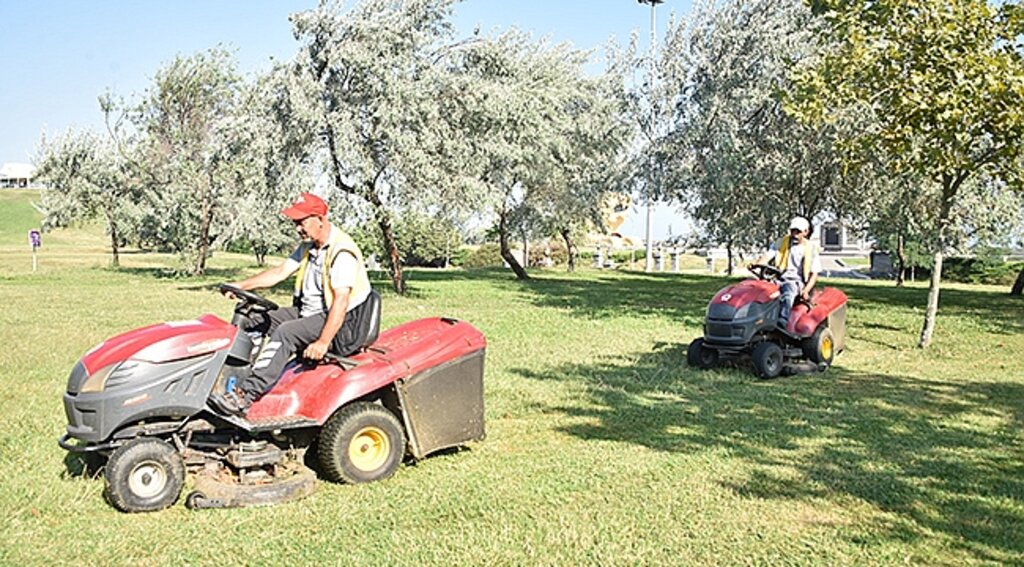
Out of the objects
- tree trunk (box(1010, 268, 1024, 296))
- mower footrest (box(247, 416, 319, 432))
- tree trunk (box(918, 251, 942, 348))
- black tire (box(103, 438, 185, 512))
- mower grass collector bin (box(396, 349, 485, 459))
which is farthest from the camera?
tree trunk (box(1010, 268, 1024, 296))

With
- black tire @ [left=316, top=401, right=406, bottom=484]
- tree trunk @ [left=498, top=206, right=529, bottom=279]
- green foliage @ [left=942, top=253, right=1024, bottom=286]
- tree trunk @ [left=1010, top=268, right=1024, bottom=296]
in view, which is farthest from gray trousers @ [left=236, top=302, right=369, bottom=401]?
green foliage @ [left=942, top=253, right=1024, bottom=286]

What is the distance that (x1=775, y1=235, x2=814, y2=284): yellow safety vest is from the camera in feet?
33.4

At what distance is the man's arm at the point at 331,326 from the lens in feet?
18.3

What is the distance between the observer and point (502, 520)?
5.02 metres

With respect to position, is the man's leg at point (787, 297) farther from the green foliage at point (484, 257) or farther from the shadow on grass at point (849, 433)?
the green foliage at point (484, 257)

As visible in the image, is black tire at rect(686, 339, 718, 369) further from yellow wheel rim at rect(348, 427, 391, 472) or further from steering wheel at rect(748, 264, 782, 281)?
yellow wheel rim at rect(348, 427, 391, 472)

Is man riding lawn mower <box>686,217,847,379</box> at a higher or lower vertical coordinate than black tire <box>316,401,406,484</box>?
higher

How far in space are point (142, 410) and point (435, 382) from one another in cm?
184

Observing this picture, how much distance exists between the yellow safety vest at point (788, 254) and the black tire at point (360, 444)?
19.3ft

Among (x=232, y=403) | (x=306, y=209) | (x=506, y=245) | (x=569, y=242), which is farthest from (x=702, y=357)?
(x=569, y=242)

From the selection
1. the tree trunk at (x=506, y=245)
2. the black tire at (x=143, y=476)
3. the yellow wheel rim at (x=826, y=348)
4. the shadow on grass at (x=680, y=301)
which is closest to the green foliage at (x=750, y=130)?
the shadow on grass at (x=680, y=301)

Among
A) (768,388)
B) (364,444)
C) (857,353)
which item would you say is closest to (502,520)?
(364,444)

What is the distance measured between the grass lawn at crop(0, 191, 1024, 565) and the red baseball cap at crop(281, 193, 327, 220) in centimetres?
172

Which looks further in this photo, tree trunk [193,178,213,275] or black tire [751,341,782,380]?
tree trunk [193,178,213,275]
